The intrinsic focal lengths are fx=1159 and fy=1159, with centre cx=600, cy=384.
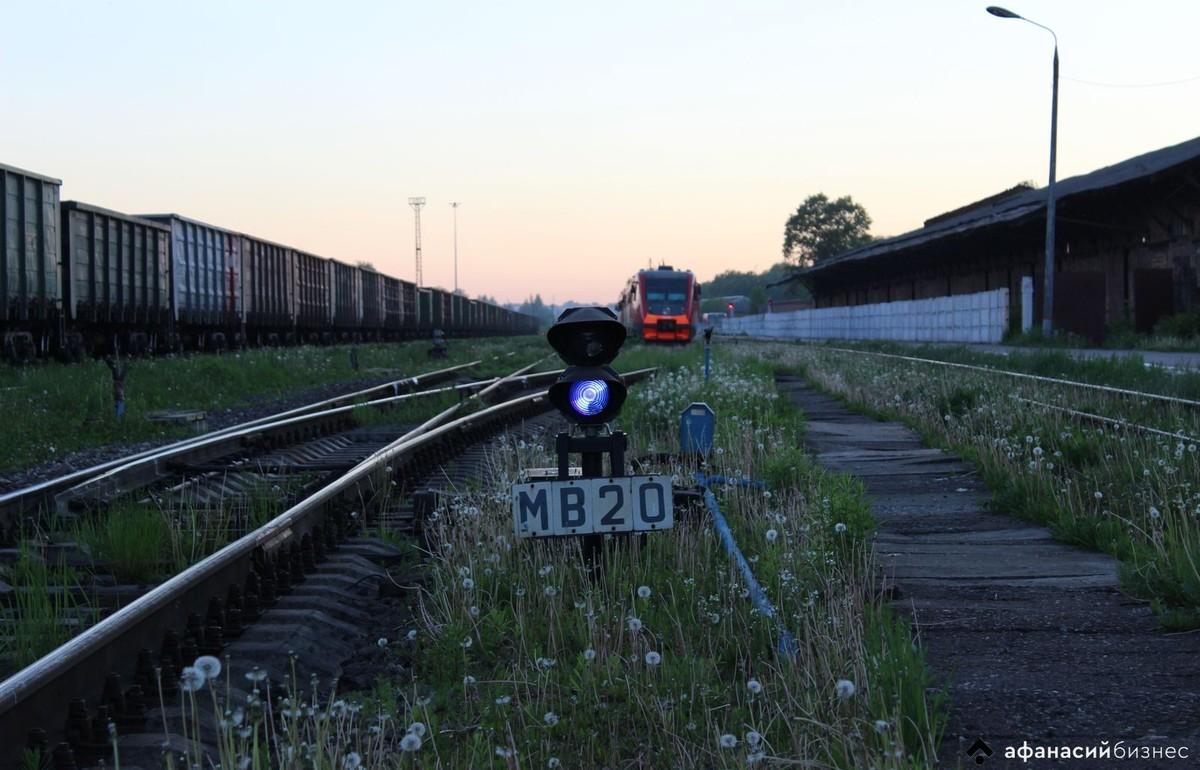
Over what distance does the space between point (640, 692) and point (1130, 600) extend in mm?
2399

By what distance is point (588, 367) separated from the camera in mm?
4918

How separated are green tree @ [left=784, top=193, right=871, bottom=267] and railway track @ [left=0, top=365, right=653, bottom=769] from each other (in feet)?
405

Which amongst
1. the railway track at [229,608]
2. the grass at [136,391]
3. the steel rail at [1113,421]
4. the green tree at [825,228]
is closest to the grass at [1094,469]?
the steel rail at [1113,421]

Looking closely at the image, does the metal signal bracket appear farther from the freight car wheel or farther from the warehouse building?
the warehouse building

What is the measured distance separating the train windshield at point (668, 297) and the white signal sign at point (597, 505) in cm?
3320

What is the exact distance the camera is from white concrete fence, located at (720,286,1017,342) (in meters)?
35.3

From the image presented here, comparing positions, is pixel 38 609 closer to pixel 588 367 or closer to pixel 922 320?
pixel 588 367

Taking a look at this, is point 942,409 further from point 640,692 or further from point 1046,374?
point 640,692

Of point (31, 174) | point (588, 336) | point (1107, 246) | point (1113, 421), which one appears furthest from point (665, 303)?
point (588, 336)

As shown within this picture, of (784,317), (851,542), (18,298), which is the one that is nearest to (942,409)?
(851,542)

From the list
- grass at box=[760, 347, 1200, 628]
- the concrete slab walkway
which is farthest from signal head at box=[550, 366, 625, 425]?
grass at box=[760, 347, 1200, 628]

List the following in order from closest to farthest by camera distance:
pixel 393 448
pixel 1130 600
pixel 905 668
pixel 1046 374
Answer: pixel 905 668
pixel 1130 600
pixel 393 448
pixel 1046 374

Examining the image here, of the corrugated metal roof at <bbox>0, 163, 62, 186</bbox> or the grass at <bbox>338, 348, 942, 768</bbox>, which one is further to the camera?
the corrugated metal roof at <bbox>0, 163, 62, 186</bbox>

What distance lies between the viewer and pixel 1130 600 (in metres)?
4.71
